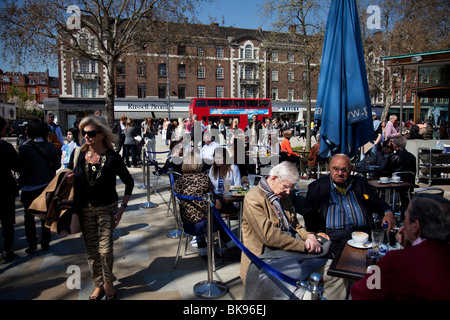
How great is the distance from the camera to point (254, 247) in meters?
2.98

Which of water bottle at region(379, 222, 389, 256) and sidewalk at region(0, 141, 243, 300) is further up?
water bottle at region(379, 222, 389, 256)

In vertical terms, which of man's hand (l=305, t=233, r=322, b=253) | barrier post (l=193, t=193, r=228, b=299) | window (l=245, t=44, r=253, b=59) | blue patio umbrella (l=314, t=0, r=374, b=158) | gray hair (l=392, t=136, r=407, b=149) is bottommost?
barrier post (l=193, t=193, r=228, b=299)

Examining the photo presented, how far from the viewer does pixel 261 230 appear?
2.89 m

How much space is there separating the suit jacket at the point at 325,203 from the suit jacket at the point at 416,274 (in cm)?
176

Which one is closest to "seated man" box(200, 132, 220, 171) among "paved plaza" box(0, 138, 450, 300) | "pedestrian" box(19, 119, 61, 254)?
"paved plaza" box(0, 138, 450, 300)

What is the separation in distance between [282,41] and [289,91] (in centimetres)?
3814

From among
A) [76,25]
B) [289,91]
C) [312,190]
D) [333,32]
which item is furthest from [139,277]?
[289,91]

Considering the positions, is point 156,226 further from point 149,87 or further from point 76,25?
point 149,87

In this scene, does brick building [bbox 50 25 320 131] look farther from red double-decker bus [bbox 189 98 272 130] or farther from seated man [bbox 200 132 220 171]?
seated man [bbox 200 132 220 171]

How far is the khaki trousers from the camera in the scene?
11.1ft

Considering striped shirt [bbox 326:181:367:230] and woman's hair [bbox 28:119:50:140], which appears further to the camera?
woman's hair [bbox 28:119:50:140]

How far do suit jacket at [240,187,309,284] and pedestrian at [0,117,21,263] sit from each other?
337 cm

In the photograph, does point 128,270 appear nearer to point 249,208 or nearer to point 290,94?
point 249,208
